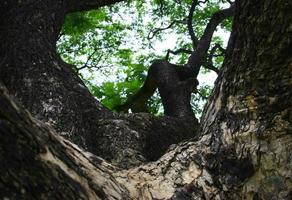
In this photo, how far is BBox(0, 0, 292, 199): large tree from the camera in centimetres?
148

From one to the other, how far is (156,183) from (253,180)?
0.48 meters

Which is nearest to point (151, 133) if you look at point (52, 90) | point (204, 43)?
point (52, 90)

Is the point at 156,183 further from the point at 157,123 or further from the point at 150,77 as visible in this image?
the point at 150,77

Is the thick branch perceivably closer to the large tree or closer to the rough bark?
the rough bark

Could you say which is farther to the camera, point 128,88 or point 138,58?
point 138,58

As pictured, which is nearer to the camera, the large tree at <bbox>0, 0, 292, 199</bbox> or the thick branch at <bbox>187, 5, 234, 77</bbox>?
the large tree at <bbox>0, 0, 292, 199</bbox>

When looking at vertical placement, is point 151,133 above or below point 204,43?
below

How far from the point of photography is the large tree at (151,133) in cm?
148

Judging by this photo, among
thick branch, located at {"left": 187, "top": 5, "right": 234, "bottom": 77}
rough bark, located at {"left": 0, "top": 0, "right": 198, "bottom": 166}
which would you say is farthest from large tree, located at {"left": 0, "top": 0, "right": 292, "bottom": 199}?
thick branch, located at {"left": 187, "top": 5, "right": 234, "bottom": 77}

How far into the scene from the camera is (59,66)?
151 inches

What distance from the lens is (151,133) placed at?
4.00m

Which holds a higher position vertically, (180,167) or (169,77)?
(169,77)

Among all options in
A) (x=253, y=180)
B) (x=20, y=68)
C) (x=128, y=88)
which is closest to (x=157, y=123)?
(x=20, y=68)

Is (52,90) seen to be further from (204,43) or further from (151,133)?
(204,43)
